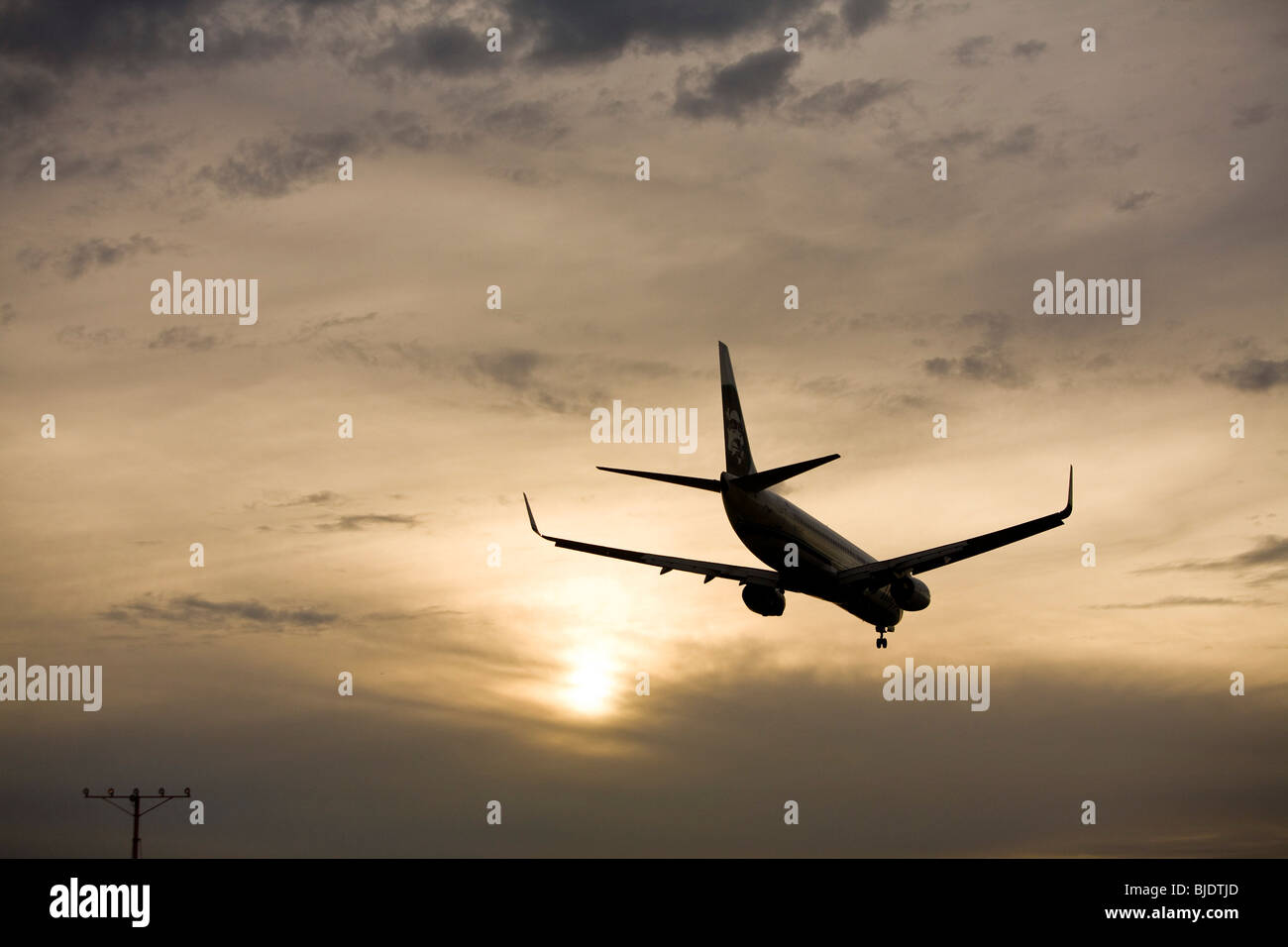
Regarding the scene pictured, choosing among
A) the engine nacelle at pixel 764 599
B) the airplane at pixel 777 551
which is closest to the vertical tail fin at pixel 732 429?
the airplane at pixel 777 551

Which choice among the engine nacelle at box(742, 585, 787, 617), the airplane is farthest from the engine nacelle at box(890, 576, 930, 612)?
the engine nacelle at box(742, 585, 787, 617)

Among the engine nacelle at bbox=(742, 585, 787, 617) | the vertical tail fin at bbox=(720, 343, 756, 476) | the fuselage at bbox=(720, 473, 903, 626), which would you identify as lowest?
the engine nacelle at bbox=(742, 585, 787, 617)

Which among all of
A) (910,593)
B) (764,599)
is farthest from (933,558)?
(764,599)

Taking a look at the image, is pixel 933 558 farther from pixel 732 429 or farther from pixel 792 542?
pixel 732 429

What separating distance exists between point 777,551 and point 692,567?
519cm

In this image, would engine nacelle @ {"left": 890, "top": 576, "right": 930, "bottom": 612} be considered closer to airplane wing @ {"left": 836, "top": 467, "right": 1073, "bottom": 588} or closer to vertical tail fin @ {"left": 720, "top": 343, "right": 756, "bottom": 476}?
airplane wing @ {"left": 836, "top": 467, "right": 1073, "bottom": 588}

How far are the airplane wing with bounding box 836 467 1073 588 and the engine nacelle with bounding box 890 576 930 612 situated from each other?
63cm

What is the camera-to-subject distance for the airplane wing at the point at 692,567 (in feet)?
240

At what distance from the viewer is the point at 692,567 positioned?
74125 mm

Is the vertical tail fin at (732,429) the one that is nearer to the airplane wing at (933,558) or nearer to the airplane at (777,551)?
the airplane at (777,551)

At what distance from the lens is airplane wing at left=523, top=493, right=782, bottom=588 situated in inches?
2874
